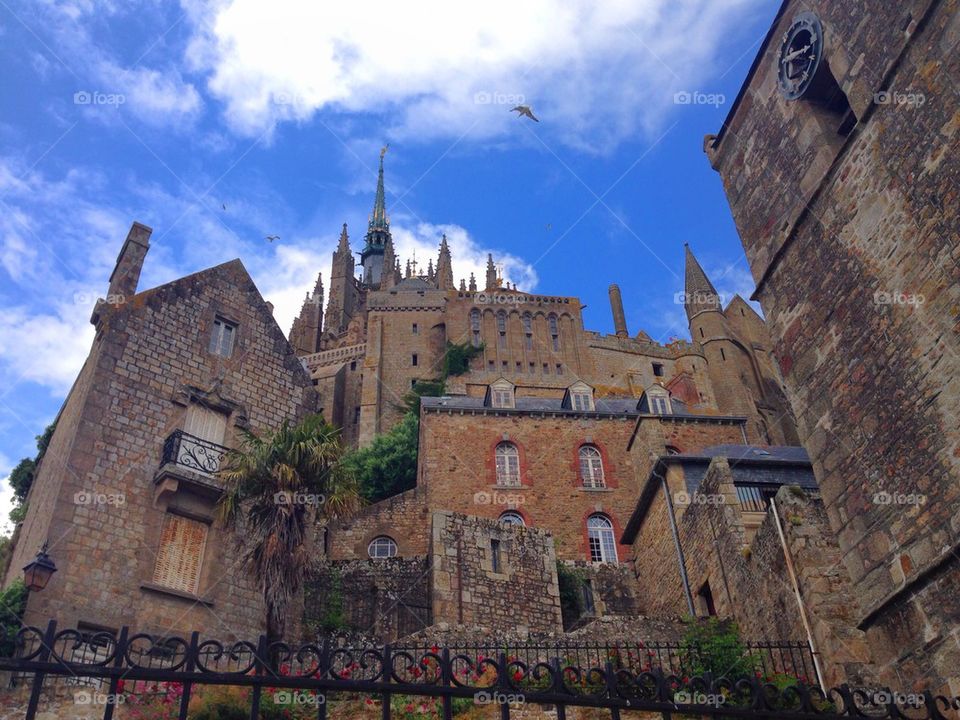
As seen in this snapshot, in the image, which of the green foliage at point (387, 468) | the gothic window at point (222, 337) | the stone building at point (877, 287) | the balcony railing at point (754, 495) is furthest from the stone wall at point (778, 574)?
the green foliage at point (387, 468)

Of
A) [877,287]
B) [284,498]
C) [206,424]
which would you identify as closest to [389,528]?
[206,424]

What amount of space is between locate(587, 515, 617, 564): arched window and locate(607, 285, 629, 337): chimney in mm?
34270

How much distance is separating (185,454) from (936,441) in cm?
1377

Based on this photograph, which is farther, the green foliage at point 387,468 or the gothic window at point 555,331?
the gothic window at point 555,331

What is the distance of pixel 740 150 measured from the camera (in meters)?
13.4

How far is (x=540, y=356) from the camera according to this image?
61.5 metres

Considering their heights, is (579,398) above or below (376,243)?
below

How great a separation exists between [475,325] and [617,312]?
1481 centimetres

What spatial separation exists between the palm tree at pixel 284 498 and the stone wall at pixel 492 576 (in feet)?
17.7

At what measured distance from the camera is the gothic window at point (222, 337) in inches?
811

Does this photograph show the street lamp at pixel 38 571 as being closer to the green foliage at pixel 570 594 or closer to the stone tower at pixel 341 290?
the green foliage at pixel 570 594

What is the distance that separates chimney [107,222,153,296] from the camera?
1964cm

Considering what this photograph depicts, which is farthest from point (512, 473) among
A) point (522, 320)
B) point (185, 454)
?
point (522, 320)

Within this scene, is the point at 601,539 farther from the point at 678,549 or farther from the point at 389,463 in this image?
the point at 389,463
